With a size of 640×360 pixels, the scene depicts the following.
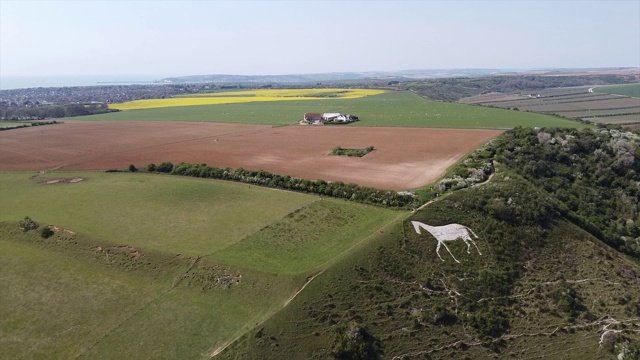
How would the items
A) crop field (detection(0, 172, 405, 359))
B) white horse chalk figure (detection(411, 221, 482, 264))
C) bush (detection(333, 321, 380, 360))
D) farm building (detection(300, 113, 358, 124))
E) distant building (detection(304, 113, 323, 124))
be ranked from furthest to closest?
distant building (detection(304, 113, 323, 124)) < farm building (detection(300, 113, 358, 124)) < white horse chalk figure (detection(411, 221, 482, 264)) < crop field (detection(0, 172, 405, 359)) < bush (detection(333, 321, 380, 360))

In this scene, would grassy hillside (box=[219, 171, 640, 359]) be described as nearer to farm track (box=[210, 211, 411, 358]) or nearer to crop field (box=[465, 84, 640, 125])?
farm track (box=[210, 211, 411, 358])

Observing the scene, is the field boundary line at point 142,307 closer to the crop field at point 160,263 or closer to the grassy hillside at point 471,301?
the crop field at point 160,263

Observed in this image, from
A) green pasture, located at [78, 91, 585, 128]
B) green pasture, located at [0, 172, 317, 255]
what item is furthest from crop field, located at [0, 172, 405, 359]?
green pasture, located at [78, 91, 585, 128]

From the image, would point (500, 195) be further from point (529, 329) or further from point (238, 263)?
point (238, 263)

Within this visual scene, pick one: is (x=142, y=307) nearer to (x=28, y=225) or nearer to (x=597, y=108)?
(x=28, y=225)

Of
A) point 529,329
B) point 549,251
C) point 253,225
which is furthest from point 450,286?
point 253,225

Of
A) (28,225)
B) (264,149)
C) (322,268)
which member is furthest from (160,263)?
(264,149)

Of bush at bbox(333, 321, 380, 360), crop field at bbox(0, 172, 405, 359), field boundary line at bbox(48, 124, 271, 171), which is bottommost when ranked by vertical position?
bush at bbox(333, 321, 380, 360)
